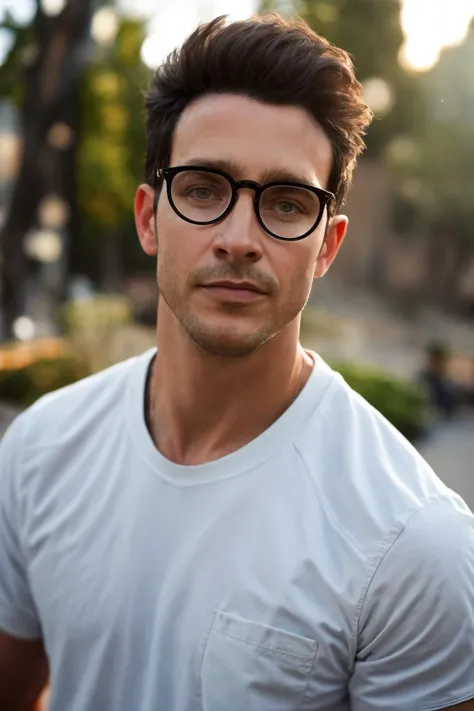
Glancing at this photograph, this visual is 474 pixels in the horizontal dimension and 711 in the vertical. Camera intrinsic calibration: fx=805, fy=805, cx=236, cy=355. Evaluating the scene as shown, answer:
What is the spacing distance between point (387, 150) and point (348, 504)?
28437 mm

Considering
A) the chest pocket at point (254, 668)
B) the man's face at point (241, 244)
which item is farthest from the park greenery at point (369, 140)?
the chest pocket at point (254, 668)

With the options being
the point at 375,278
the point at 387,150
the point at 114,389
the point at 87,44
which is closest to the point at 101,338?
the point at 87,44

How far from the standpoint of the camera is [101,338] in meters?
13.7

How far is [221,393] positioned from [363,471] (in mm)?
393

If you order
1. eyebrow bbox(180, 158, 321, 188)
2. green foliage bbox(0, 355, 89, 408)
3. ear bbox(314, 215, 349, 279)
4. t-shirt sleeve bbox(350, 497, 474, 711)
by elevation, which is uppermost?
eyebrow bbox(180, 158, 321, 188)

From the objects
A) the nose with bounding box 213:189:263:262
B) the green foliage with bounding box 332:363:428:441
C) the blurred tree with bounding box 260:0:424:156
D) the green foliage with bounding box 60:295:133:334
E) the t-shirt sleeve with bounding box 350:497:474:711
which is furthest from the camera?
the blurred tree with bounding box 260:0:424:156

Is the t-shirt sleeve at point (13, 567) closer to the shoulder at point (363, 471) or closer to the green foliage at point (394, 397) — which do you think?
the shoulder at point (363, 471)

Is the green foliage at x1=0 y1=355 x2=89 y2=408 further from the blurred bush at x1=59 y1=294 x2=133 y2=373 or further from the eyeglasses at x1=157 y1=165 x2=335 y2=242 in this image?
the eyeglasses at x1=157 y1=165 x2=335 y2=242

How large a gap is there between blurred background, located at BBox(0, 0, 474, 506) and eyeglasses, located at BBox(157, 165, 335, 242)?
1.80 metres

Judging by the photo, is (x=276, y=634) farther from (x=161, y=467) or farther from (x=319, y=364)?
(x=319, y=364)

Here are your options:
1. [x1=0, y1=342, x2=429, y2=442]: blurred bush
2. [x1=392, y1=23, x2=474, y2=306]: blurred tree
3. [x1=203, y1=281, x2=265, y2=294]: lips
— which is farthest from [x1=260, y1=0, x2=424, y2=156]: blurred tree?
[x1=203, y1=281, x2=265, y2=294]: lips

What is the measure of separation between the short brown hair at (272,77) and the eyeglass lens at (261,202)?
0.14 meters

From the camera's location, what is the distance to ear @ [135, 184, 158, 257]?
6.59ft

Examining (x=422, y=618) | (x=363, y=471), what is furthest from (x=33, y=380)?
(x=422, y=618)
